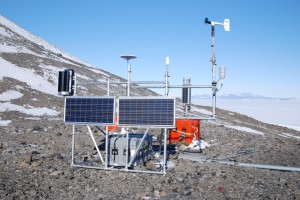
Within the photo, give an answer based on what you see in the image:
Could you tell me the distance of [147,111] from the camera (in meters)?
9.80

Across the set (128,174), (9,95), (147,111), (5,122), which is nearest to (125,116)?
(147,111)

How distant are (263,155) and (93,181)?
26.2ft

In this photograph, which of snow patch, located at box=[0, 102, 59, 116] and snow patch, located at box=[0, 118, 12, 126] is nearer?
snow patch, located at box=[0, 118, 12, 126]

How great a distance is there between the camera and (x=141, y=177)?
9.62 meters

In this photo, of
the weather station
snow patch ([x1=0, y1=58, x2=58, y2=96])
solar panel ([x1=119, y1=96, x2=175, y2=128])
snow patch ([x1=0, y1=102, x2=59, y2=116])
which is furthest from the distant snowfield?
solar panel ([x1=119, y1=96, x2=175, y2=128])

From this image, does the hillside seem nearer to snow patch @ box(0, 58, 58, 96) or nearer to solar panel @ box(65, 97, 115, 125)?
solar panel @ box(65, 97, 115, 125)

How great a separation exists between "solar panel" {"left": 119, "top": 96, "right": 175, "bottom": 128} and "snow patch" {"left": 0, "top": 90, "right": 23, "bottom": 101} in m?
18.7

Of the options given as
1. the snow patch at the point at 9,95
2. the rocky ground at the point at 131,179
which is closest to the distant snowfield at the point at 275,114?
the snow patch at the point at 9,95

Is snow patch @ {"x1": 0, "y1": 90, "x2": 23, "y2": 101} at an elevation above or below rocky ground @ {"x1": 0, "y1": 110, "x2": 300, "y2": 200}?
above

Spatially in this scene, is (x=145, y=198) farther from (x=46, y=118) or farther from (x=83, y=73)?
(x=83, y=73)

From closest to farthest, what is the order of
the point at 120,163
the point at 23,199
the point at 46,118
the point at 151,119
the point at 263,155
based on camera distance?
the point at 23,199 → the point at 151,119 → the point at 120,163 → the point at 263,155 → the point at 46,118

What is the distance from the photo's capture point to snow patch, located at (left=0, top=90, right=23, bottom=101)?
26.2m

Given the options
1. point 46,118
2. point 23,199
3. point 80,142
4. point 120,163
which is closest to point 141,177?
point 120,163

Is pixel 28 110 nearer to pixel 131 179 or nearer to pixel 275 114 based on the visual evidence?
pixel 131 179
